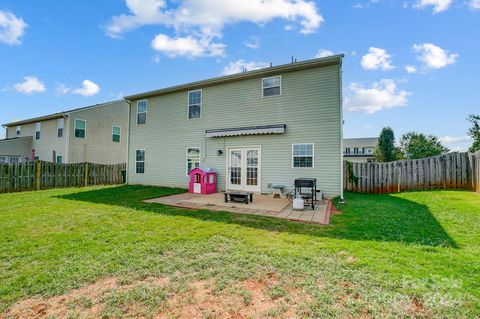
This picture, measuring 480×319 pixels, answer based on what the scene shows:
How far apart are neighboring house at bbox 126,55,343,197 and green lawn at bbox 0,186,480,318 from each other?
13.4ft

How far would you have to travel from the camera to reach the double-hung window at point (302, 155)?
372 inches

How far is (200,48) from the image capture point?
466 inches

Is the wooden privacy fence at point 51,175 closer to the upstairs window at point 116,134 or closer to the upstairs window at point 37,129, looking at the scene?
the upstairs window at point 116,134

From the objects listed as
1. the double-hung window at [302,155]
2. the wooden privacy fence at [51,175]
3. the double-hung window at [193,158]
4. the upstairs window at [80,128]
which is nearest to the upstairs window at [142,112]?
the double-hung window at [193,158]

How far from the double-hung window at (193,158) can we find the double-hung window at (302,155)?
198 inches

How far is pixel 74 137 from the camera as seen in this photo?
17.3m

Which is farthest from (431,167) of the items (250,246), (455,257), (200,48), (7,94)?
(7,94)

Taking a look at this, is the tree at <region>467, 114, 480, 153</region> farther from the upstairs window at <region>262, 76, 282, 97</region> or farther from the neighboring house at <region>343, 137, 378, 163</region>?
the neighboring house at <region>343, 137, 378, 163</region>

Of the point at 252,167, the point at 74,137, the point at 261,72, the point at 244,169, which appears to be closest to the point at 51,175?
the point at 74,137

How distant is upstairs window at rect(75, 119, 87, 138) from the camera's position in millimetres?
17438

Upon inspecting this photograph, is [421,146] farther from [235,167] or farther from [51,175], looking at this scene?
[51,175]

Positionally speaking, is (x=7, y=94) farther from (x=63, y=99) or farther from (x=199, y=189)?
(x=199, y=189)

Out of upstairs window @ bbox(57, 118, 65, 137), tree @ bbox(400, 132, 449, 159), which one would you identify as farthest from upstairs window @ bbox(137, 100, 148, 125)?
tree @ bbox(400, 132, 449, 159)

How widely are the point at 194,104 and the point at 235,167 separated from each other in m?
4.21
